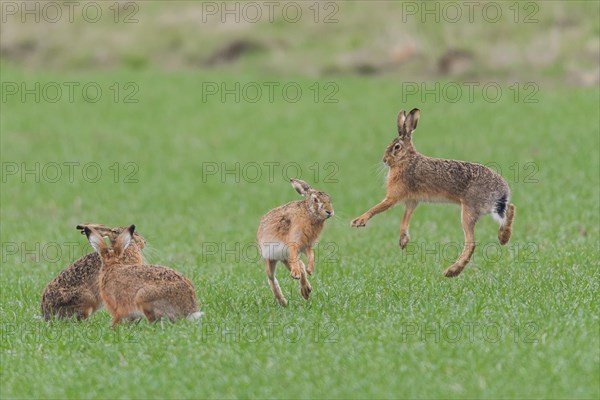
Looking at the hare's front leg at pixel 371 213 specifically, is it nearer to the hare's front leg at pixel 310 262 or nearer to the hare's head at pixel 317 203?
the hare's head at pixel 317 203

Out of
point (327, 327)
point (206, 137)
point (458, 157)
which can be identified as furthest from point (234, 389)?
point (206, 137)

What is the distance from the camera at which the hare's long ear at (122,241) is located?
1033 centimetres

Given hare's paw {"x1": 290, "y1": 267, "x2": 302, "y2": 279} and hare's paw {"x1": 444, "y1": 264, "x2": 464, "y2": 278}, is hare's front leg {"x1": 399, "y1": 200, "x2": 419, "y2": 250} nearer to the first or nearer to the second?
hare's paw {"x1": 444, "y1": 264, "x2": 464, "y2": 278}

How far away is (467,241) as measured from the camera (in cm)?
1073

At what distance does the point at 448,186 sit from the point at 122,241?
341 cm

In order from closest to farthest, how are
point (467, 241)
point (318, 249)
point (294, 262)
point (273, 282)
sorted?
1. point (294, 262)
2. point (467, 241)
3. point (273, 282)
4. point (318, 249)

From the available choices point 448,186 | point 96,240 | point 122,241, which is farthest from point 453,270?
point 96,240

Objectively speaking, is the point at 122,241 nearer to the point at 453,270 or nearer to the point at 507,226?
the point at 453,270

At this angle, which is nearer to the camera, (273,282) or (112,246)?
(112,246)

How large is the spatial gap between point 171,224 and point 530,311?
11058 millimetres

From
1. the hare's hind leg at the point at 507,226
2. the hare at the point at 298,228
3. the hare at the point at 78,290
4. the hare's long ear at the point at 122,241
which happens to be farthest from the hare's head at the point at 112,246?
the hare's hind leg at the point at 507,226

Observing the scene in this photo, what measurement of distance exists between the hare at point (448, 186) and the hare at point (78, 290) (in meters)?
2.82

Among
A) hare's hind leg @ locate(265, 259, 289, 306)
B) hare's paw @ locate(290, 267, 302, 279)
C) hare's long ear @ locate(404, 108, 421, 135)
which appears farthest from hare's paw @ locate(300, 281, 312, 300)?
hare's long ear @ locate(404, 108, 421, 135)

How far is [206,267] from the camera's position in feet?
48.0
